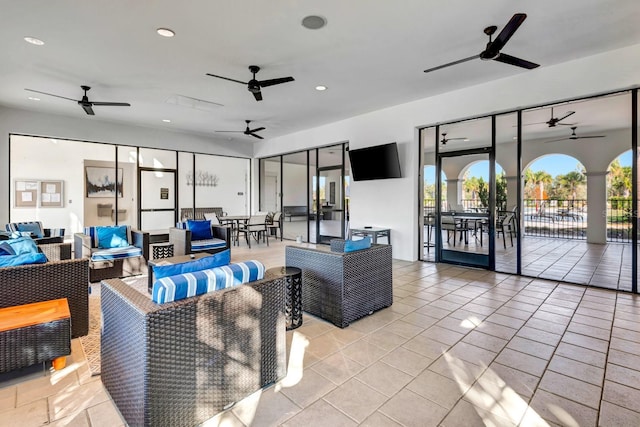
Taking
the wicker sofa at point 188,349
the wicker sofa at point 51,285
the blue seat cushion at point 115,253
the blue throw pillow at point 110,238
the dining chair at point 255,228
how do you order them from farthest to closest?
the dining chair at point 255,228 → the blue throw pillow at point 110,238 → the blue seat cushion at point 115,253 → the wicker sofa at point 51,285 → the wicker sofa at point 188,349

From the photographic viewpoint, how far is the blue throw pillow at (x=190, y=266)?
1.78 metres

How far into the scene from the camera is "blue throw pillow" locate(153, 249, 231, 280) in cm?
178

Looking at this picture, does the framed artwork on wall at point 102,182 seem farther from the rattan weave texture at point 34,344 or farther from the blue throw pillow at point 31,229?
the rattan weave texture at point 34,344

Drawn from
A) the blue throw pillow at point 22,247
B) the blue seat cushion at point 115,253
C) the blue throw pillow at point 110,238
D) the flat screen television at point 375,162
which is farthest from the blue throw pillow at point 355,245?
the blue throw pillow at point 110,238

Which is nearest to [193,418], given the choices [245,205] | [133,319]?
[133,319]

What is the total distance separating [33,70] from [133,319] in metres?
5.16

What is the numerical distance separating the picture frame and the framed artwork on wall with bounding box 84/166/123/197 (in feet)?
1.70

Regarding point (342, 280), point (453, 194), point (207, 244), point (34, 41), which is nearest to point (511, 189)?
point (453, 194)

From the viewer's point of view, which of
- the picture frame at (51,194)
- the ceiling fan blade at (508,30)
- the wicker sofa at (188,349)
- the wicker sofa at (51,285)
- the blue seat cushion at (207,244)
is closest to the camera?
the wicker sofa at (188,349)

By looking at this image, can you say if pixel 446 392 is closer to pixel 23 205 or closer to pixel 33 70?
pixel 33 70

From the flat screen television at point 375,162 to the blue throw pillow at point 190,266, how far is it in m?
4.84

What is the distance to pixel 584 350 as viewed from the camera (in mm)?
2619

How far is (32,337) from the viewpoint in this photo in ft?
7.16

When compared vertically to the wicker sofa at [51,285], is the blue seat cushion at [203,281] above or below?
above
